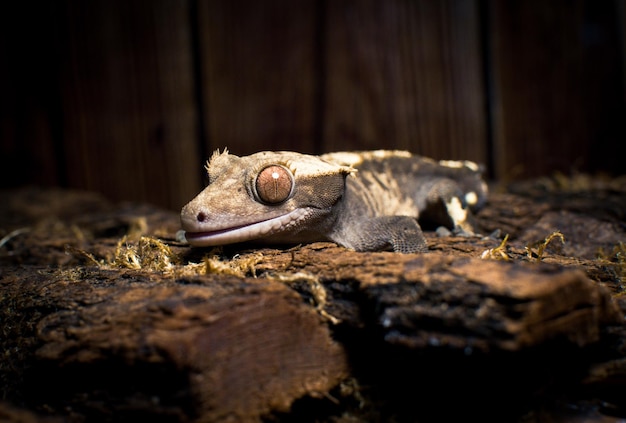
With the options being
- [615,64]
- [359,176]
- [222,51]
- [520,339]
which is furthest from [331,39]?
[520,339]

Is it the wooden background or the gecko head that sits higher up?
the wooden background

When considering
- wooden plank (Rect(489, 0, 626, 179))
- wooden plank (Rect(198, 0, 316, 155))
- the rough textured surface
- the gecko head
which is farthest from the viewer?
wooden plank (Rect(489, 0, 626, 179))

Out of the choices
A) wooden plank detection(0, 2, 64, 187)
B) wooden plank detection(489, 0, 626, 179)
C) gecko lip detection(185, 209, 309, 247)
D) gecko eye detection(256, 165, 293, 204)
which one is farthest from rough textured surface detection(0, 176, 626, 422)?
wooden plank detection(0, 2, 64, 187)

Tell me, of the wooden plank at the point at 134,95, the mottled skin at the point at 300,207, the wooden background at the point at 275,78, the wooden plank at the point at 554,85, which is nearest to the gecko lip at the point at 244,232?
the mottled skin at the point at 300,207

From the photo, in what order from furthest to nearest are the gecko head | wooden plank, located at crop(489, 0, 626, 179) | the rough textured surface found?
wooden plank, located at crop(489, 0, 626, 179) → the gecko head → the rough textured surface

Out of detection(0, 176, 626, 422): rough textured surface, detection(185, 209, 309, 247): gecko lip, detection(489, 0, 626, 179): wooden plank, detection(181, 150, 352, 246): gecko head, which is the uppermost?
detection(489, 0, 626, 179): wooden plank

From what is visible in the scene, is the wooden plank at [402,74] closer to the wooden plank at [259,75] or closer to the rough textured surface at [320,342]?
the wooden plank at [259,75]

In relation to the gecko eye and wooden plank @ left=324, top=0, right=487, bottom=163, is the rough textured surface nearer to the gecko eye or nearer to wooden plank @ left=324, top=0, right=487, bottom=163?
the gecko eye

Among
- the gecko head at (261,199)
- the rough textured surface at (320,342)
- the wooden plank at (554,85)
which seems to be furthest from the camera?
the wooden plank at (554,85)
